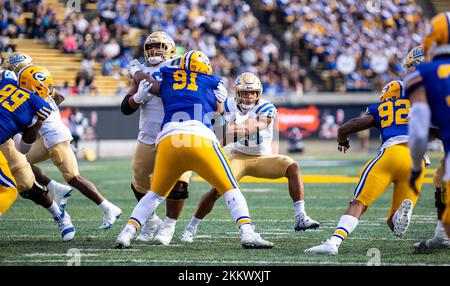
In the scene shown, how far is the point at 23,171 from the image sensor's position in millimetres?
6918

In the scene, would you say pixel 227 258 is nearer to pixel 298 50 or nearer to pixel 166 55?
pixel 166 55

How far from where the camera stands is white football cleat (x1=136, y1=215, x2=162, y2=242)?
7102 millimetres

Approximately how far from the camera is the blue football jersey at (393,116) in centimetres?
644

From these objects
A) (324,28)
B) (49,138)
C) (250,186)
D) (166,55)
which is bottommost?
(250,186)

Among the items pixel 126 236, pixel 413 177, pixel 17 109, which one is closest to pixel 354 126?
pixel 413 177

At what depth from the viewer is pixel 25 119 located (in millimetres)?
6375

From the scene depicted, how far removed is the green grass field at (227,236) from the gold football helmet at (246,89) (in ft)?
3.73

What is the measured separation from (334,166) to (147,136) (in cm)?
1020

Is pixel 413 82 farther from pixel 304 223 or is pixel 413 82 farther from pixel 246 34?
pixel 246 34

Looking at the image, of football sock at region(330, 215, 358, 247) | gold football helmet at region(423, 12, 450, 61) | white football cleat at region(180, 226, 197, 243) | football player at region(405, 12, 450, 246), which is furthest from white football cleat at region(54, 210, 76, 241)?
gold football helmet at region(423, 12, 450, 61)

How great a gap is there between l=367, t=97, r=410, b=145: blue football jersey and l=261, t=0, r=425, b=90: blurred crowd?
17.9m

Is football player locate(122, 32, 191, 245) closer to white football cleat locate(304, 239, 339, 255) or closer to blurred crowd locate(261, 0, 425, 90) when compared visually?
white football cleat locate(304, 239, 339, 255)

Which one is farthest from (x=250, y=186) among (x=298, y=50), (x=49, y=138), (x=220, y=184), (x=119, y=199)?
(x=298, y=50)

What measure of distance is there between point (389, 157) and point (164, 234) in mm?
1908
